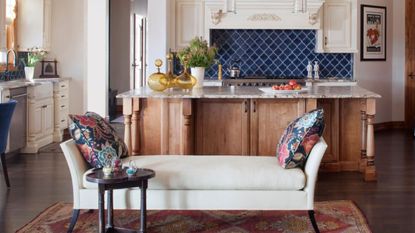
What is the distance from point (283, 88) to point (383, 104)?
532 cm

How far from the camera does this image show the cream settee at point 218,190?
14.2ft

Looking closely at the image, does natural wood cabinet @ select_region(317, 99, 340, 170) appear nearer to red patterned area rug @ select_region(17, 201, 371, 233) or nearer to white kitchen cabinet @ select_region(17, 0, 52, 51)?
red patterned area rug @ select_region(17, 201, 371, 233)

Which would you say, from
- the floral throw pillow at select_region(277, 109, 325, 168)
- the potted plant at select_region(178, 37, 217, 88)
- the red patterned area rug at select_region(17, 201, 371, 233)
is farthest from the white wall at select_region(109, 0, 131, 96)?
the floral throw pillow at select_region(277, 109, 325, 168)

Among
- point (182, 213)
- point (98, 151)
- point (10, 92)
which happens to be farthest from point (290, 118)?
point (10, 92)

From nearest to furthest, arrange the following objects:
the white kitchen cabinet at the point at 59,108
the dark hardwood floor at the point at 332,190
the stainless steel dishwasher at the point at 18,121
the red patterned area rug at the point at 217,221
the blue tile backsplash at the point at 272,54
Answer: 1. the red patterned area rug at the point at 217,221
2. the dark hardwood floor at the point at 332,190
3. the stainless steel dishwasher at the point at 18,121
4. the white kitchen cabinet at the point at 59,108
5. the blue tile backsplash at the point at 272,54

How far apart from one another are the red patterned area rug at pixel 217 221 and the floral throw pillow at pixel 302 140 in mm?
508

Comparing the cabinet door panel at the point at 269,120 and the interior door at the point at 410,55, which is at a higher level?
the interior door at the point at 410,55

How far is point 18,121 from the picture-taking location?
7855 mm

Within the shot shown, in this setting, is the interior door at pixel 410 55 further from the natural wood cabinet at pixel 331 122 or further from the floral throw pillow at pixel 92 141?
the floral throw pillow at pixel 92 141

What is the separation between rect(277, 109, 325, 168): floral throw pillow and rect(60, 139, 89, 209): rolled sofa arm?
1410 millimetres

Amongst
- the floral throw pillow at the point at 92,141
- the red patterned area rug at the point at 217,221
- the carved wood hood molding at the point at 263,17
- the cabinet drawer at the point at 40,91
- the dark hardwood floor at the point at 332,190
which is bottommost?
the red patterned area rug at the point at 217,221

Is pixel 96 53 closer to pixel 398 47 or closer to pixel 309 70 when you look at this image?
pixel 309 70

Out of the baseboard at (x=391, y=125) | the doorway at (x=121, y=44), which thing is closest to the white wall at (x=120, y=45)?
the doorway at (x=121, y=44)

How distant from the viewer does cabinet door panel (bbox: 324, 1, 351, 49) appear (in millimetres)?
9414
